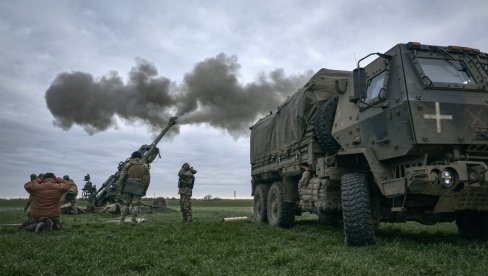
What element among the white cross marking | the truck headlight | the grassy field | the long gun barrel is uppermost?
the long gun barrel

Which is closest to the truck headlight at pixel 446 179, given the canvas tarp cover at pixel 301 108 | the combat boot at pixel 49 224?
the canvas tarp cover at pixel 301 108

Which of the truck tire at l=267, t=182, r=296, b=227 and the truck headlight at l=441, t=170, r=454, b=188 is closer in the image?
the truck headlight at l=441, t=170, r=454, b=188

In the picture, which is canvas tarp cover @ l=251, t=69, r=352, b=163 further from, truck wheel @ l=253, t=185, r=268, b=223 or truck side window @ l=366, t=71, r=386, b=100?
truck wheel @ l=253, t=185, r=268, b=223

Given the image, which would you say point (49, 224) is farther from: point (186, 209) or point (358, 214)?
point (358, 214)

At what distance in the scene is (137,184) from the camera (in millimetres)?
12258

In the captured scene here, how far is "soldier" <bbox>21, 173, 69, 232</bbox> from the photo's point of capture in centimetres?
990

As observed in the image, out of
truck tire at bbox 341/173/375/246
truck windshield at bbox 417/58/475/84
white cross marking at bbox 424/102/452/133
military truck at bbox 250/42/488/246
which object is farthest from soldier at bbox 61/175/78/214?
white cross marking at bbox 424/102/452/133

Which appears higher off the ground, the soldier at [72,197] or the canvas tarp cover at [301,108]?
the canvas tarp cover at [301,108]

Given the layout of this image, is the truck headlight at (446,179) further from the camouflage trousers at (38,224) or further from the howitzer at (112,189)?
the howitzer at (112,189)

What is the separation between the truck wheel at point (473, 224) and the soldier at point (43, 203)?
8927 millimetres

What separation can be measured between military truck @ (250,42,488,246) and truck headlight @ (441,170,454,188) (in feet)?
0.04

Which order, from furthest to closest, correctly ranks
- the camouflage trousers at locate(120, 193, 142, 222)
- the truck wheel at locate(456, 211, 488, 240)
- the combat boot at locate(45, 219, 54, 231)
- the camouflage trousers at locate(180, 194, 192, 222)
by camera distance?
the camouflage trousers at locate(180, 194, 192, 222), the camouflage trousers at locate(120, 193, 142, 222), the combat boot at locate(45, 219, 54, 231), the truck wheel at locate(456, 211, 488, 240)

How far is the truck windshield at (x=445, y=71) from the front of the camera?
6.41m

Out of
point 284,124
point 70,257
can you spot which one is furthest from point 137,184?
point 70,257
